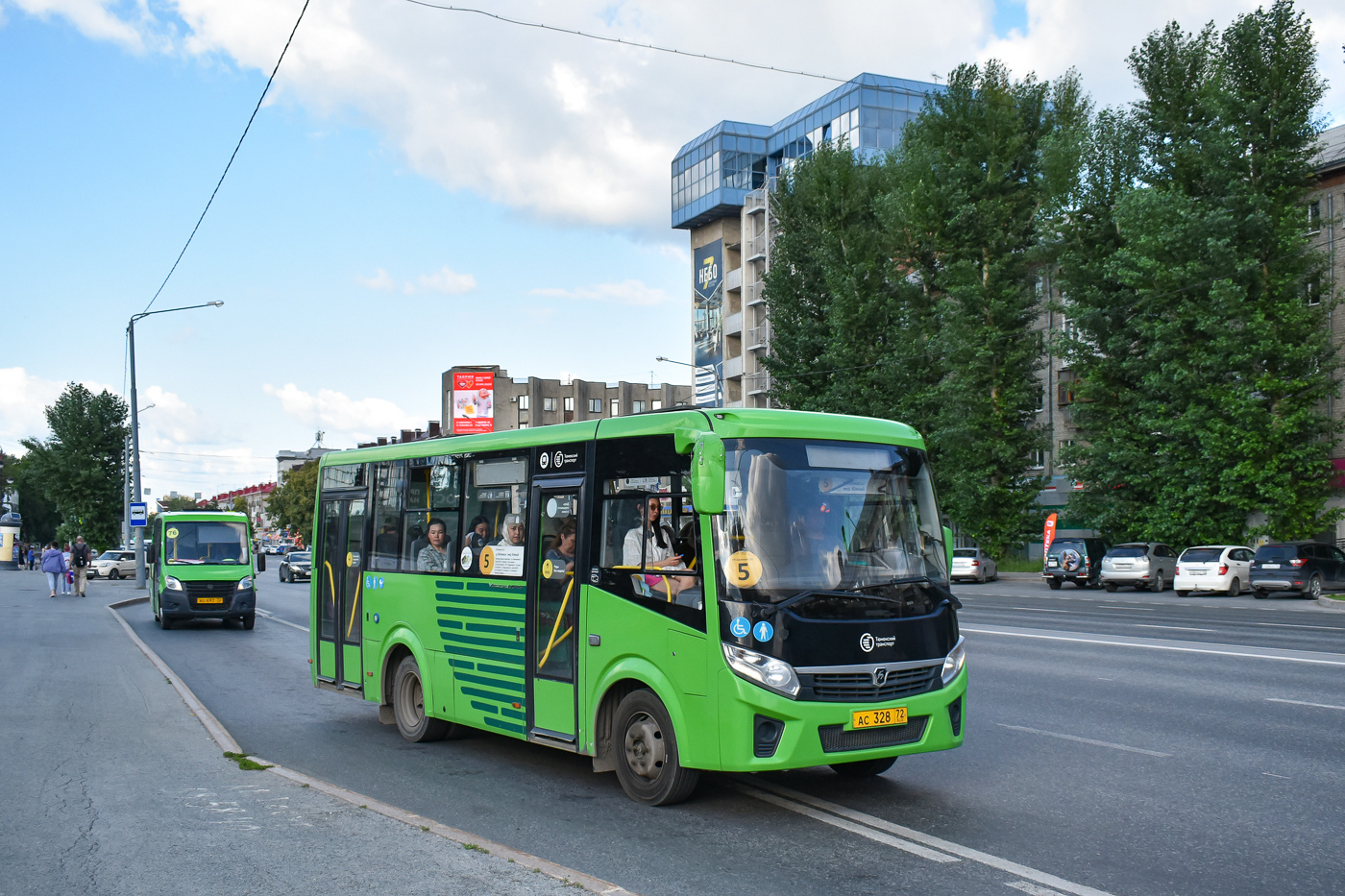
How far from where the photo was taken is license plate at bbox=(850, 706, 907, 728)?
690 centimetres

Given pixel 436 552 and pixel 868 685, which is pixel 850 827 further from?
pixel 436 552

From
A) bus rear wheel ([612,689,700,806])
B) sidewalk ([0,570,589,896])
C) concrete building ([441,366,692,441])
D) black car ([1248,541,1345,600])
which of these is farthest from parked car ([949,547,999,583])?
concrete building ([441,366,692,441])

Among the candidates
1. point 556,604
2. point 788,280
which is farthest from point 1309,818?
point 788,280

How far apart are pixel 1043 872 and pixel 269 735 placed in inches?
276

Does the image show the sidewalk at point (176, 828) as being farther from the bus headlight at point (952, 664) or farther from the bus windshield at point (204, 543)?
the bus windshield at point (204, 543)

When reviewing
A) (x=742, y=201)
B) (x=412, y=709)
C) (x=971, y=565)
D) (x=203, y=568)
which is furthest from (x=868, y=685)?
(x=742, y=201)

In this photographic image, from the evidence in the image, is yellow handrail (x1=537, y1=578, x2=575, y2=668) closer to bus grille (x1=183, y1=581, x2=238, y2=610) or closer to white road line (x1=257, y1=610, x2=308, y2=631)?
white road line (x1=257, y1=610, x2=308, y2=631)

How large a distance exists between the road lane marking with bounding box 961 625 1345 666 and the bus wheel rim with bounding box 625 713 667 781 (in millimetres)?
10645

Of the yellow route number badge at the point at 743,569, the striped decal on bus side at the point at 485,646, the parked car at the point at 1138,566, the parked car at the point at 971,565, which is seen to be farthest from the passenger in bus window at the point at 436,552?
the parked car at the point at 971,565

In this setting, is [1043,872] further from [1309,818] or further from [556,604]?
[556,604]

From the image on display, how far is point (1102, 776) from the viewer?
26.5 feet

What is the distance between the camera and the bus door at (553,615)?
316 inches

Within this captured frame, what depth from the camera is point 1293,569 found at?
3142cm

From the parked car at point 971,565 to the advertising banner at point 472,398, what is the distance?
195ft
